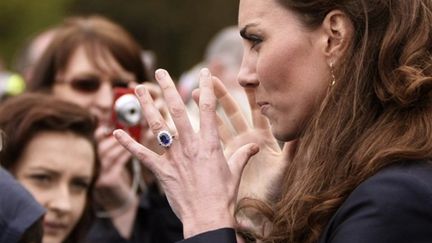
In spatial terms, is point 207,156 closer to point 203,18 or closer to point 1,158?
point 1,158

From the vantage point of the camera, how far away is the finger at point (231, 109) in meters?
3.78

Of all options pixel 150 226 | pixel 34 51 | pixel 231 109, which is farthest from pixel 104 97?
pixel 34 51

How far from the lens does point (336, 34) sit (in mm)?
2994

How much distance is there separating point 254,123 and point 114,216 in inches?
73.2

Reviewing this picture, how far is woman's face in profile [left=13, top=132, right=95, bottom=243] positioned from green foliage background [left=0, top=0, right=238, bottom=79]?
15476 mm

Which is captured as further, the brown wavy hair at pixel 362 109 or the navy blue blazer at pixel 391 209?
the brown wavy hair at pixel 362 109

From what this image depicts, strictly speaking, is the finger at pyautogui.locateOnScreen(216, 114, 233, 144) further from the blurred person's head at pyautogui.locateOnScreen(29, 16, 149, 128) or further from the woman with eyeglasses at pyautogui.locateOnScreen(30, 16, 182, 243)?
the blurred person's head at pyautogui.locateOnScreen(29, 16, 149, 128)

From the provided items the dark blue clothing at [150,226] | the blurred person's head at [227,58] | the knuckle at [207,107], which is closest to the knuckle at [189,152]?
the knuckle at [207,107]

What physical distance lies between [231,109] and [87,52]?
6.57 ft

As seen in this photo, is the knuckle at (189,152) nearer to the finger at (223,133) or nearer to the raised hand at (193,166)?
the raised hand at (193,166)

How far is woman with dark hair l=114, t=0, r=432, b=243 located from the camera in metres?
2.84

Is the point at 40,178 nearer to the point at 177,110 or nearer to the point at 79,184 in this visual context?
the point at 79,184

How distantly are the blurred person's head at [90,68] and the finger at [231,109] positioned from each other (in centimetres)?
174

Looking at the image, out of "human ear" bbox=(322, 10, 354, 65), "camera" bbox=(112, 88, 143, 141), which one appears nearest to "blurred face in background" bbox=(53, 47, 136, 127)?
"camera" bbox=(112, 88, 143, 141)
